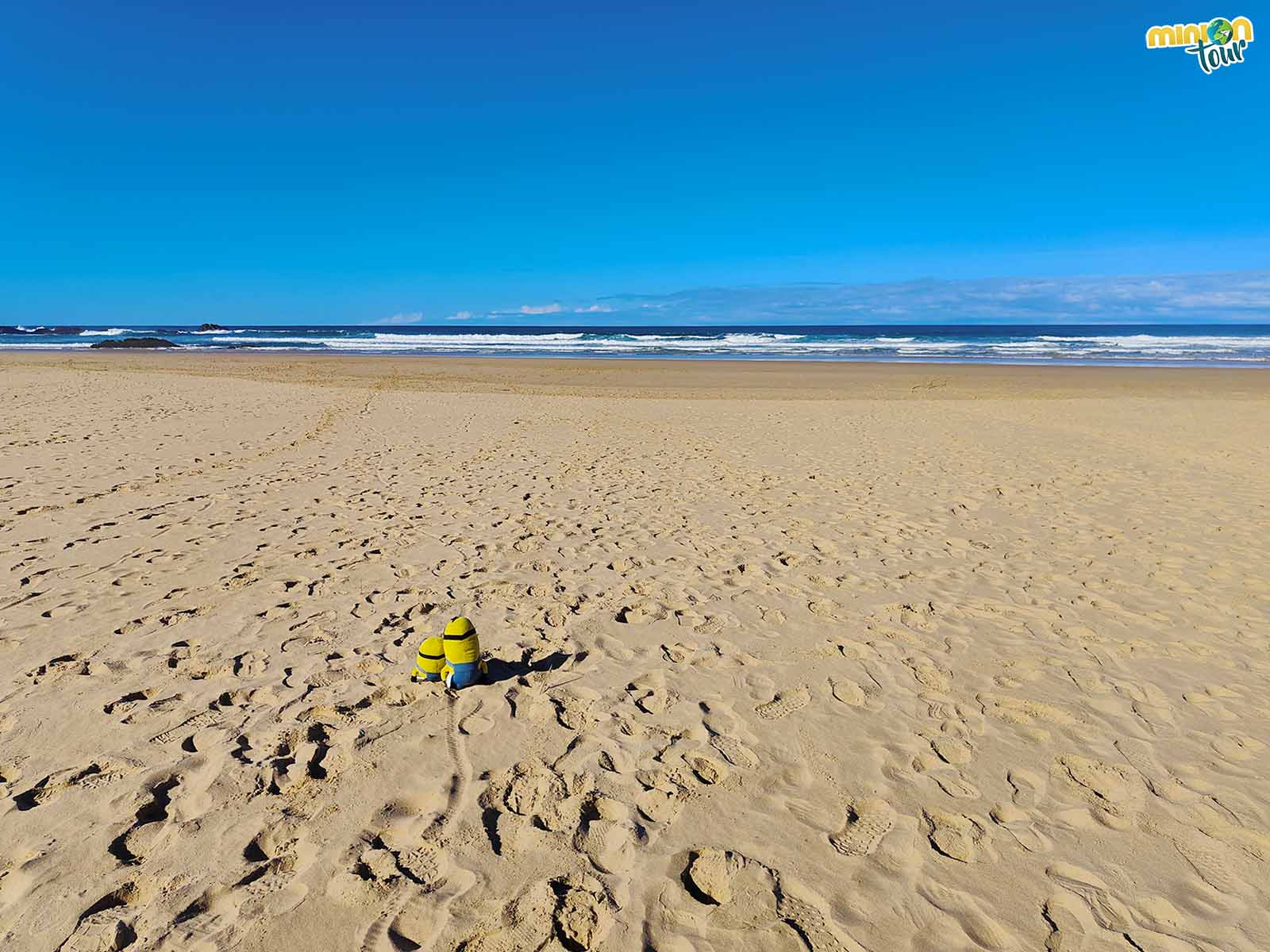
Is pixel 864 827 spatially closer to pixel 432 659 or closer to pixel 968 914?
pixel 968 914

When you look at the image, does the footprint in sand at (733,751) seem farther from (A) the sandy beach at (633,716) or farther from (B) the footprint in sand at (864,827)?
(B) the footprint in sand at (864,827)

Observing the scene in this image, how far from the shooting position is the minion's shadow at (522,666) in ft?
12.7

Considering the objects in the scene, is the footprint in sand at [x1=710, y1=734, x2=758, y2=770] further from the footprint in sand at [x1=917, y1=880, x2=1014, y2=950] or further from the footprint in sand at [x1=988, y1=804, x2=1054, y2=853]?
the footprint in sand at [x1=988, y1=804, x2=1054, y2=853]

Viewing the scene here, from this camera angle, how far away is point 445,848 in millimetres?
2596

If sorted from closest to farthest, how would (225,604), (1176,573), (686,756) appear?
(686,756)
(225,604)
(1176,573)

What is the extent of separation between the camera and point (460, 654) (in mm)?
3635

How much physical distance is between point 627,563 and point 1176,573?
455 centimetres

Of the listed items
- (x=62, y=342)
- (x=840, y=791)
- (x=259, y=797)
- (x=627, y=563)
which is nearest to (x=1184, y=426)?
(x=627, y=563)

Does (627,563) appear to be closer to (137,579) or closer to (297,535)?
(297,535)

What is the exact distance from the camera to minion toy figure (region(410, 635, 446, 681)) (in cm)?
368

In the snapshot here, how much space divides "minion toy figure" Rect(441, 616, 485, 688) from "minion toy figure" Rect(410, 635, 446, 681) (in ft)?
0.09

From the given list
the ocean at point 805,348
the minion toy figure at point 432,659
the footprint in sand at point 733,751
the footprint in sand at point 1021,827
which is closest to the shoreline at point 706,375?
the ocean at point 805,348

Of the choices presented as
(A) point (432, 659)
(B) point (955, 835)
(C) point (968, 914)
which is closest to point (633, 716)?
(A) point (432, 659)

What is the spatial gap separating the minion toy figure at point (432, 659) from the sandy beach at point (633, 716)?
0.08m
